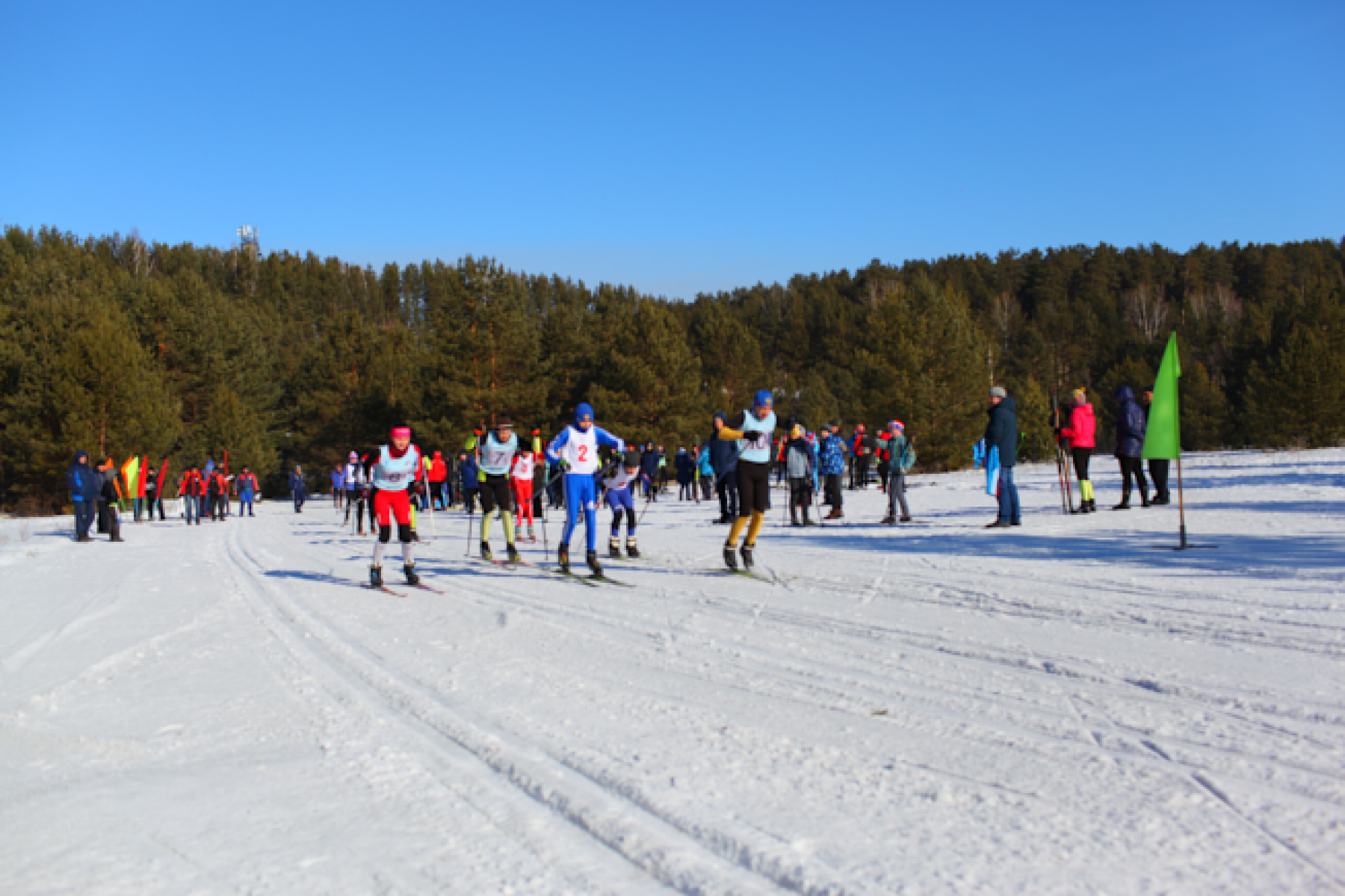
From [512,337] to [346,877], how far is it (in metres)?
45.7

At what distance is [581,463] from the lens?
994 centimetres

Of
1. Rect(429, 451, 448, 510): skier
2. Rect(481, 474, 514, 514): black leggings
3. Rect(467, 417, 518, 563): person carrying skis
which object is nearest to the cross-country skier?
Rect(429, 451, 448, 510): skier

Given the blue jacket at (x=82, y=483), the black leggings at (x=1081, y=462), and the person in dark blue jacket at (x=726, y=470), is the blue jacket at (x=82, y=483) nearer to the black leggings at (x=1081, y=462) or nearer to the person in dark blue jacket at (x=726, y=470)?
the person in dark blue jacket at (x=726, y=470)

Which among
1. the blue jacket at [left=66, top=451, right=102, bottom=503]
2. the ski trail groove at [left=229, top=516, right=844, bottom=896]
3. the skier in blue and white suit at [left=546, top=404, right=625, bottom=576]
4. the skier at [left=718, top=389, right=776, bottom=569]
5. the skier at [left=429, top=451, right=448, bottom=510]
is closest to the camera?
the ski trail groove at [left=229, top=516, right=844, bottom=896]

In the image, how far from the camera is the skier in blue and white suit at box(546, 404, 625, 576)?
32.2 ft

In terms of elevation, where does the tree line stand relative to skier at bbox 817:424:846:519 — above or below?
above

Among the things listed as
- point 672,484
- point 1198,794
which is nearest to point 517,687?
point 1198,794

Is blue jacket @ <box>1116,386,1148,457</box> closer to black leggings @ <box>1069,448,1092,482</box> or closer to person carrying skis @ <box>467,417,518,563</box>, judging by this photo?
black leggings @ <box>1069,448,1092,482</box>

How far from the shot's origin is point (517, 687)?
17.5 ft

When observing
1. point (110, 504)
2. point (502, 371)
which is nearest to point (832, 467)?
Answer: point (110, 504)

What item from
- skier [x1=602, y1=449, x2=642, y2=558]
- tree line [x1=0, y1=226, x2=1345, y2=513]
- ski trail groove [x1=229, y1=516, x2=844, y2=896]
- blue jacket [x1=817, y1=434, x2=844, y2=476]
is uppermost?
tree line [x1=0, y1=226, x2=1345, y2=513]

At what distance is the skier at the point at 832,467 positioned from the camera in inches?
675

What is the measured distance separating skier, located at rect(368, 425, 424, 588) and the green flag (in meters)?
8.30

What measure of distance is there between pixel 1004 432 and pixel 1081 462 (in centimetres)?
184
